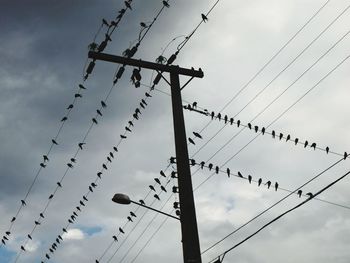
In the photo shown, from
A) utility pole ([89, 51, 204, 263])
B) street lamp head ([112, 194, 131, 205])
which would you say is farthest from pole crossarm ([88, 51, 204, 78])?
street lamp head ([112, 194, 131, 205])

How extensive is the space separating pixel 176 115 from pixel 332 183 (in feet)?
13.1

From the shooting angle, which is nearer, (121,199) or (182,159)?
(182,159)

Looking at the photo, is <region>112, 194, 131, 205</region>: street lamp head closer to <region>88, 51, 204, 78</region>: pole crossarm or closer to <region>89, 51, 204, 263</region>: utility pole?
<region>89, 51, 204, 263</region>: utility pole

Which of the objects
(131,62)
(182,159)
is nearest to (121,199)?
(182,159)

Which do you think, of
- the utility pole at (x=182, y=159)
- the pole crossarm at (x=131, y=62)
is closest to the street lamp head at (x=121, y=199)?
the utility pole at (x=182, y=159)

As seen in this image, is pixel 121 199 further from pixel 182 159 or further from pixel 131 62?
pixel 131 62

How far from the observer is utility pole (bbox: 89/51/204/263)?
25.3ft

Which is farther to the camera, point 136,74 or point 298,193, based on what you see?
point 298,193

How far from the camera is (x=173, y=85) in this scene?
9.70 metres

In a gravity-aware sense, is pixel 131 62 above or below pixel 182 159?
→ above

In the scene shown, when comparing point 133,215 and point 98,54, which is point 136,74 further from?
point 133,215

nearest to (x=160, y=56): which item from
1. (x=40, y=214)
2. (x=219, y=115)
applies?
(x=219, y=115)

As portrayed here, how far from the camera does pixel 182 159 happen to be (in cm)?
855

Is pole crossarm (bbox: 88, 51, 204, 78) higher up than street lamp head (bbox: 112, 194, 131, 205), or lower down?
higher up
